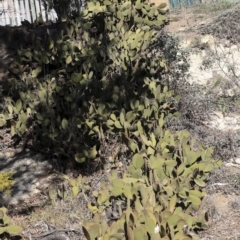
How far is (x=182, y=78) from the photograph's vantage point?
7.90m

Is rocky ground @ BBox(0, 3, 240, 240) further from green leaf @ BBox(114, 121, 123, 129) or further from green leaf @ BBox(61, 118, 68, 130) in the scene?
green leaf @ BBox(114, 121, 123, 129)

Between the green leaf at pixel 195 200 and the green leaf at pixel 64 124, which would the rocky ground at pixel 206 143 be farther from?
the green leaf at pixel 64 124

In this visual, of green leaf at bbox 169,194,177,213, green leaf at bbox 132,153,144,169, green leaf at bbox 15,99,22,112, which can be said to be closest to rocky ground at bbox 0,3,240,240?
green leaf at bbox 15,99,22,112

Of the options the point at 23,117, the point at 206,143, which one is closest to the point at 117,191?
the point at 206,143

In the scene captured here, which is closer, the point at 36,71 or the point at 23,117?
the point at 23,117

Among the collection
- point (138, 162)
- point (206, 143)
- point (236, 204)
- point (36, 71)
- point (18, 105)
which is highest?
point (36, 71)

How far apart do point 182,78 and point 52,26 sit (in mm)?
2914

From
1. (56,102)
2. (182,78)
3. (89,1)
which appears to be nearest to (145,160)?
(56,102)

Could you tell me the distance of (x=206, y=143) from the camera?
614 centimetres

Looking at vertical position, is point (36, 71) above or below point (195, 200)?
above

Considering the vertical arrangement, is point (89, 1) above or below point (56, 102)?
above

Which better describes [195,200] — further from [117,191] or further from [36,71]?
[36,71]

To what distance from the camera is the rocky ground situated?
180 inches

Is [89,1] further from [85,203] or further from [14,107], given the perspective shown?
[85,203]
